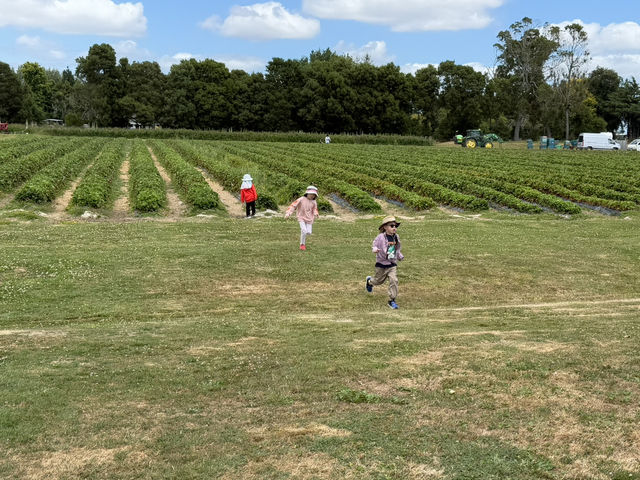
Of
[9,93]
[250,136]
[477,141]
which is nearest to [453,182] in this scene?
[477,141]

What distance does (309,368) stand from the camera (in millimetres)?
7797

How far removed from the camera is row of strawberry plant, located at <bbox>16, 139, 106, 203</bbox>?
85.1 feet

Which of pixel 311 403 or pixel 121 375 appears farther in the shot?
pixel 121 375

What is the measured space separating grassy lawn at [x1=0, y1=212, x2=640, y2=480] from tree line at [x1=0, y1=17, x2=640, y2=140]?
9213cm

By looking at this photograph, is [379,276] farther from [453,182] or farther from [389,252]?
[453,182]

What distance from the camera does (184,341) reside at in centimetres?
923

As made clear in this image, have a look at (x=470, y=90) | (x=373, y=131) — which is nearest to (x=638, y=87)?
(x=470, y=90)

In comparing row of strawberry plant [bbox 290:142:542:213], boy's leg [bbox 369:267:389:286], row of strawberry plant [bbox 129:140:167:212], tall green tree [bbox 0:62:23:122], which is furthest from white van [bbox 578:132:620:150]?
tall green tree [bbox 0:62:23:122]

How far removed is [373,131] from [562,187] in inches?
3023

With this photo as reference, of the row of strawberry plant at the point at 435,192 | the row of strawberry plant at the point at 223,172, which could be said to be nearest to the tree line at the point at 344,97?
the row of strawberry plant at the point at 223,172

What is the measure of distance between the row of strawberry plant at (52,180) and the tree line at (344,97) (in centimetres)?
6296

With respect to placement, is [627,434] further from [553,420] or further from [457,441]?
[457,441]

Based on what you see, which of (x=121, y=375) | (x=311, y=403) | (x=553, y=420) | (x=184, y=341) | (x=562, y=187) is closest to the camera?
(x=553, y=420)

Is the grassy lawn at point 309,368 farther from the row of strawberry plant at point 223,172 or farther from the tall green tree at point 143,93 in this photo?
the tall green tree at point 143,93
